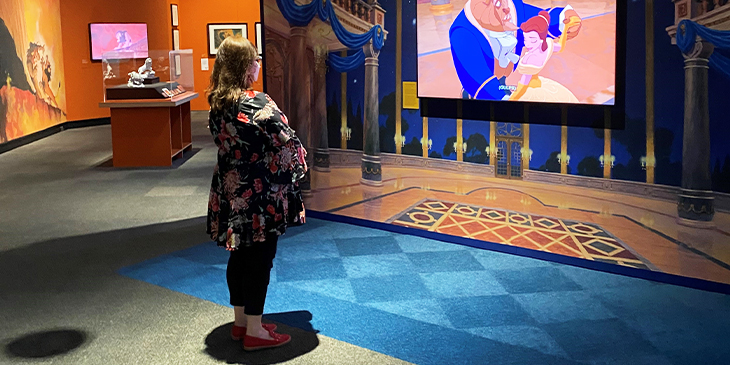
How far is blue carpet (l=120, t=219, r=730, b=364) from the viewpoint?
357cm

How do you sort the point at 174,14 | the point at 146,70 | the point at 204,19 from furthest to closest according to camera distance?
the point at 204,19 → the point at 174,14 → the point at 146,70

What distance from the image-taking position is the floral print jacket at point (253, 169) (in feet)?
10.7

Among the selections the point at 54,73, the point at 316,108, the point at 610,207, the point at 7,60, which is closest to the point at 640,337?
the point at 610,207

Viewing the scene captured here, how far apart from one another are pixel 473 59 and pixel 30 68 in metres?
9.83

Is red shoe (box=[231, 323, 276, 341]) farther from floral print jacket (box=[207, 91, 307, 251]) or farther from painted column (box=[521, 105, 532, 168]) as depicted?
painted column (box=[521, 105, 532, 168])

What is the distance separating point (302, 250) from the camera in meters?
5.44

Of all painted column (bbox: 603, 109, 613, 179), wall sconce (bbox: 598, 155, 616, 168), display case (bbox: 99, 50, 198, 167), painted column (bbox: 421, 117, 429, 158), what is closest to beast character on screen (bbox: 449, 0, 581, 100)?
painted column (bbox: 421, 117, 429, 158)

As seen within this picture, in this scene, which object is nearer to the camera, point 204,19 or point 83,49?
point 83,49

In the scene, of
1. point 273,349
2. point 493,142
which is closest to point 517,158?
point 493,142

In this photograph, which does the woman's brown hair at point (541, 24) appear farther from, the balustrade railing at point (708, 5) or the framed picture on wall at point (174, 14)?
the framed picture on wall at point (174, 14)

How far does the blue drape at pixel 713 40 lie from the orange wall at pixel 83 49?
13.0 metres

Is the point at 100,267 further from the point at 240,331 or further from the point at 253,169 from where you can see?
the point at 253,169

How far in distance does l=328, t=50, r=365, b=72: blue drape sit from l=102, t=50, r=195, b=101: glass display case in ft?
14.4

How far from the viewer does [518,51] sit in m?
5.18
